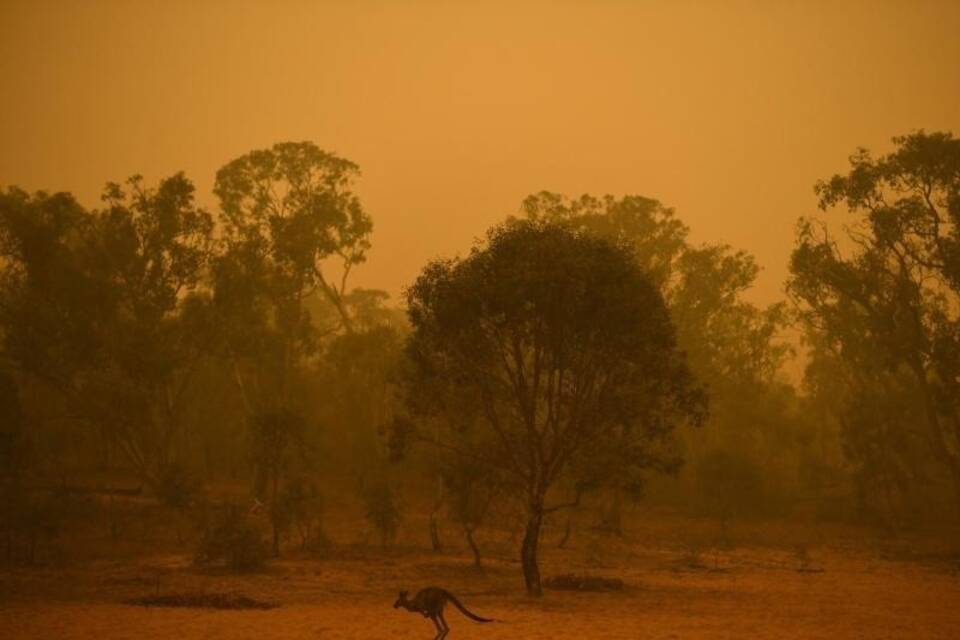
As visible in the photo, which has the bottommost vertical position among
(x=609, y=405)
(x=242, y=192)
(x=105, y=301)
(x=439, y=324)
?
(x=609, y=405)

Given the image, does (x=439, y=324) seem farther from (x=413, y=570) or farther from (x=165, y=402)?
(x=165, y=402)

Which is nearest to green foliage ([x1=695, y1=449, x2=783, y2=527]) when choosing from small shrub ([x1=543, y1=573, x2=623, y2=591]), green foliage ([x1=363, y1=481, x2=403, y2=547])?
green foliage ([x1=363, y1=481, x2=403, y2=547])

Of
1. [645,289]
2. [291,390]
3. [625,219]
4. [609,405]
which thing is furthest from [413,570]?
[625,219]

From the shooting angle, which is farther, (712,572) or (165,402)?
(165,402)

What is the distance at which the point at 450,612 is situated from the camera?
786 inches

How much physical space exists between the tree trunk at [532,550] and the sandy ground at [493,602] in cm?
57

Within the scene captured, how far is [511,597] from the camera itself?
2269 centimetres

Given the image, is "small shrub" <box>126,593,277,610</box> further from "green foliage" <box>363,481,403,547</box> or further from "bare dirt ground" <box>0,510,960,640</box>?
"green foliage" <box>363,481,403,547</box>

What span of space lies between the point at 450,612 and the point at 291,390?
104ft

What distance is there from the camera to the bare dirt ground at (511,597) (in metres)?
17.5

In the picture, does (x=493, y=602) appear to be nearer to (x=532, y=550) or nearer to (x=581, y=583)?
(x=532, y=550)

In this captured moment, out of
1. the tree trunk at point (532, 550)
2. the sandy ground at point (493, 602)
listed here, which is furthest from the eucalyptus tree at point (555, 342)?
the sandy ground at point (493, 602)

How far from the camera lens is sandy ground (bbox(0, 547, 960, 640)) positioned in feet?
57.3

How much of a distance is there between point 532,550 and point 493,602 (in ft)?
5.78
